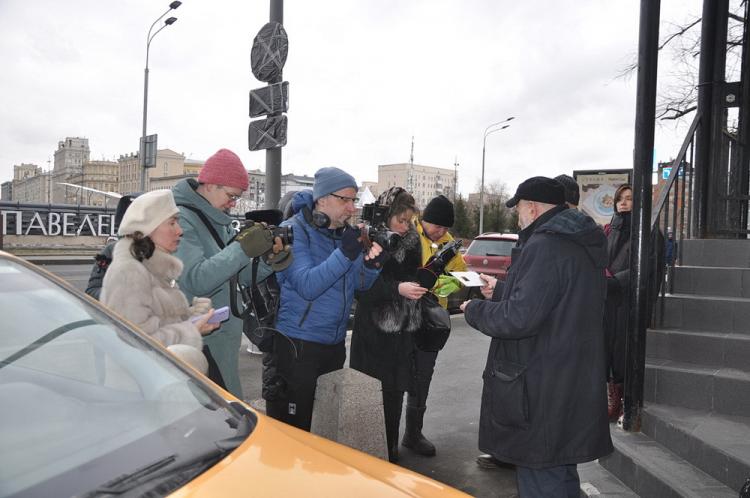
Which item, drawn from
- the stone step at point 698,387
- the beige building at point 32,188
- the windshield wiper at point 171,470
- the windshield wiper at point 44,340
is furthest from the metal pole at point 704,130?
the beige building at point 32,188

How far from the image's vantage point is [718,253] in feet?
17.5

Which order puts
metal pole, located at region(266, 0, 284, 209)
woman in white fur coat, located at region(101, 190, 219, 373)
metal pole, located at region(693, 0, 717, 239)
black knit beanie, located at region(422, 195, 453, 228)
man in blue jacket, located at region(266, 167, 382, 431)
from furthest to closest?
metal pole, located at region(266, 0, 284, 209) → metal pole, located at region(693, 0, 717, 239) → black knit beanie, located at region(422, 195, 453, 228) → man in blue jacket, located at region(266, 167, 382, 431) → woman in white fur coat, located at region(101, 190, 219, 373)

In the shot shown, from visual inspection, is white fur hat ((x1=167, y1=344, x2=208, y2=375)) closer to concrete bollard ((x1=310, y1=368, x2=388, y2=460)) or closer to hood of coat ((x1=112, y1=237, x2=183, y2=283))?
hood of coat ((x1=112, y1=237, x2=183, y2=283))

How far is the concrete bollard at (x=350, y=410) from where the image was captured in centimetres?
336

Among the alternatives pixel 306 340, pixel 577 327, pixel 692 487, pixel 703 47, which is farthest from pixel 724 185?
pixel 306 340

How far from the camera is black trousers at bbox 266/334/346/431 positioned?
3164mm

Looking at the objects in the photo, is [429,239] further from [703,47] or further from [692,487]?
[703,47]

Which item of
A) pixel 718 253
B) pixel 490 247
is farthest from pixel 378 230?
pixel 490 247

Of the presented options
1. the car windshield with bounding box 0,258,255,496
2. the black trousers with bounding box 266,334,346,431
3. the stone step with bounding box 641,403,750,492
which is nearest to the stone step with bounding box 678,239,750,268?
the stone step with bounding box 641,403,750,492

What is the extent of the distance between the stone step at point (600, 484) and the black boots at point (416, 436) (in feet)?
3.48

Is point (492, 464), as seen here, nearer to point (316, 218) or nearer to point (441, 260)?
point (441, 260)

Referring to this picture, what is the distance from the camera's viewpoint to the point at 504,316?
9.01ft

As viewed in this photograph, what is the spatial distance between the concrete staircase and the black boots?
120 centimetres

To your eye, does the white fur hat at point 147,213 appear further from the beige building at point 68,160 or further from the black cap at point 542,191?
the beige building at point 68,160
